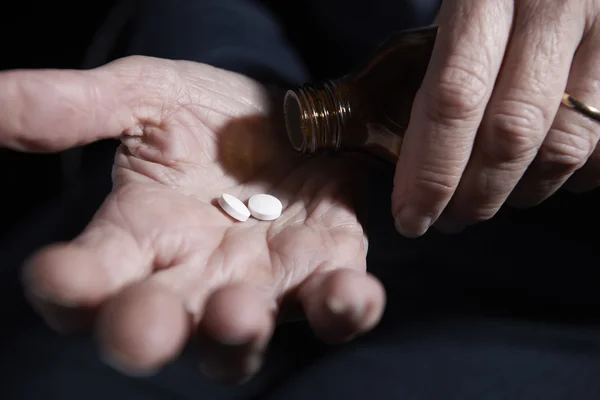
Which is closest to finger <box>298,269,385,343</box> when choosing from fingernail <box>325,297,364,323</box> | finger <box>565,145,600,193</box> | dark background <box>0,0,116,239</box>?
fingernail <box>325,297,364,323</box>

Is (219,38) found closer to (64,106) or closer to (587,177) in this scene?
(64,106)

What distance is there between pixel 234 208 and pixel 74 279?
0.22 meters

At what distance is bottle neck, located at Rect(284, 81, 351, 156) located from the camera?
70 cm

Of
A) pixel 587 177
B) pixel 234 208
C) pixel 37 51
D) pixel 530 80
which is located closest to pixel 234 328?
pixel 234 208

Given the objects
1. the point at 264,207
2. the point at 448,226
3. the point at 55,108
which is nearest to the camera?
the point at 55,108

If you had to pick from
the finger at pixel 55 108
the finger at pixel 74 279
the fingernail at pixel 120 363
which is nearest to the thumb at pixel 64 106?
Result: the finger at pixel 55 108

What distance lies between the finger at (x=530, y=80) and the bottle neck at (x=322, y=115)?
0.17 metres

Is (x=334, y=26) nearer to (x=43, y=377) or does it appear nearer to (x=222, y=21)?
(x=222, y=21)

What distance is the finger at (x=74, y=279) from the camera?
458 millimetres

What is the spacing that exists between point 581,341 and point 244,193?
0.46 meters

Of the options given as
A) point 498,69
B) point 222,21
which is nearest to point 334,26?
point 222,21

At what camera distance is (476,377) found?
0.63 metres

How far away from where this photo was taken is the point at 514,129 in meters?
0.60

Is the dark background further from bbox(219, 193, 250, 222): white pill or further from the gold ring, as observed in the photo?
the gold ring
